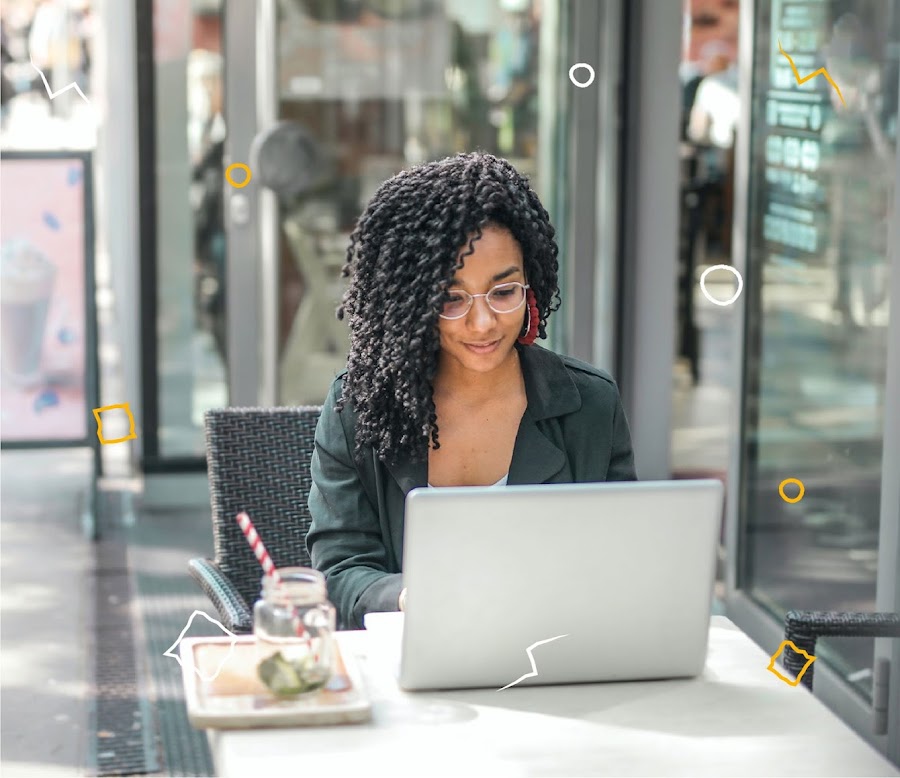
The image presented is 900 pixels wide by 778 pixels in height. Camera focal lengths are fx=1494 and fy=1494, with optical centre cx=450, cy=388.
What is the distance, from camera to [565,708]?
65.2 inches

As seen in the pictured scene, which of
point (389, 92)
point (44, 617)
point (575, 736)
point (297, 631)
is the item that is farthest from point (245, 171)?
point (575, 736)

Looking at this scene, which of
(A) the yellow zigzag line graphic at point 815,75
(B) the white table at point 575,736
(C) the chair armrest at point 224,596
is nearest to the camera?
(B) the white table at point 575,736

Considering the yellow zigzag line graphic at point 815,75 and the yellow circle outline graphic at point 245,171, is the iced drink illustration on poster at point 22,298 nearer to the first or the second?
the yellow circle outline graphic at point 245,171

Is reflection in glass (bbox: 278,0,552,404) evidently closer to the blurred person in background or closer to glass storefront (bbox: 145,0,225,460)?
Answer: glass storefront (bbox: 145,0,225,460)

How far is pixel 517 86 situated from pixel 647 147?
514mm

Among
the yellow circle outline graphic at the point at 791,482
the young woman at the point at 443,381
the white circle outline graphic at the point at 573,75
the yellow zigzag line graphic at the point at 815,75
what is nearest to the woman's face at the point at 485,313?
the young woman at the point at 443,381

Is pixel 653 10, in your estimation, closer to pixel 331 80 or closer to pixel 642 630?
pixel 331 80

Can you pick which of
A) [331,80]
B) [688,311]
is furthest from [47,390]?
[688,311]

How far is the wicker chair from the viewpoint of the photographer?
2572mm

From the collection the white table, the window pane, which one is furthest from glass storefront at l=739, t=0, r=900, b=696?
the window pane

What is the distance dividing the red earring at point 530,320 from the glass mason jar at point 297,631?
69 centimetres

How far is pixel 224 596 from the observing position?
2.39m

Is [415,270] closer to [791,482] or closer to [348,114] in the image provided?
[791,482]

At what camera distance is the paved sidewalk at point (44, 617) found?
10.4ft
